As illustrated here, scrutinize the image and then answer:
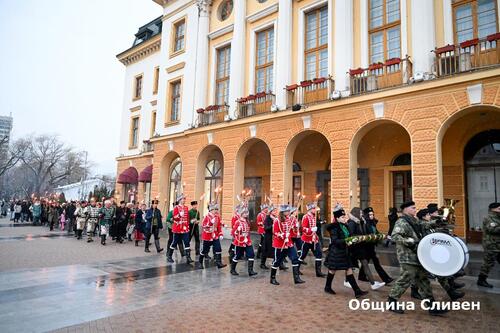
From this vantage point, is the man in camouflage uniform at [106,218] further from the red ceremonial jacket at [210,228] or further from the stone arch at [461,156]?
the stone arch at [461,156]

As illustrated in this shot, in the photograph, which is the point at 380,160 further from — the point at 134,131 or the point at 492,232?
the point at 134,131

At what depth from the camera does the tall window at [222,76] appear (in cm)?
2068

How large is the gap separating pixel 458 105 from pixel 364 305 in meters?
8.39

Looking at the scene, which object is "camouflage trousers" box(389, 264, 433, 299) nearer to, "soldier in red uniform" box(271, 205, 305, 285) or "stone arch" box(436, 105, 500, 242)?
"soldier in red uniform" box(271, 205, 305, 285)

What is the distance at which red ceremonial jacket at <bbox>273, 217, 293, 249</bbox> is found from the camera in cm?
836

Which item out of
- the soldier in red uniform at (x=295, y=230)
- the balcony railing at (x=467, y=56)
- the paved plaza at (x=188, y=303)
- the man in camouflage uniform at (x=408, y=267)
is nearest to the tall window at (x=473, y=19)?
the balcony railing at (x=467, y=56)

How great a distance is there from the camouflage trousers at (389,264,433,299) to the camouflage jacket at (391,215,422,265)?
0.38 feet

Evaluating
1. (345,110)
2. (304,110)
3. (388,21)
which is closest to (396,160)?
(345,110)

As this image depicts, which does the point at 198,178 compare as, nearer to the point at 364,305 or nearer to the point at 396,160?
the point at 396,160

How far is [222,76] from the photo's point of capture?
21.0m

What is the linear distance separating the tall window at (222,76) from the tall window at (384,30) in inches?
351

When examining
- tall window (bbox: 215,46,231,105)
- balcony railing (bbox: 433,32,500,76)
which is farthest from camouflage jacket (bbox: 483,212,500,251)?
tall window (bbox: 215,46,231,105)

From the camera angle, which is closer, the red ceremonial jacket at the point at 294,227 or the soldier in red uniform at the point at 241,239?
the red ceremonial jacket at the point at 294,227

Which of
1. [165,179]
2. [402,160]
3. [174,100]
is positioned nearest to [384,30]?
[402,160]
